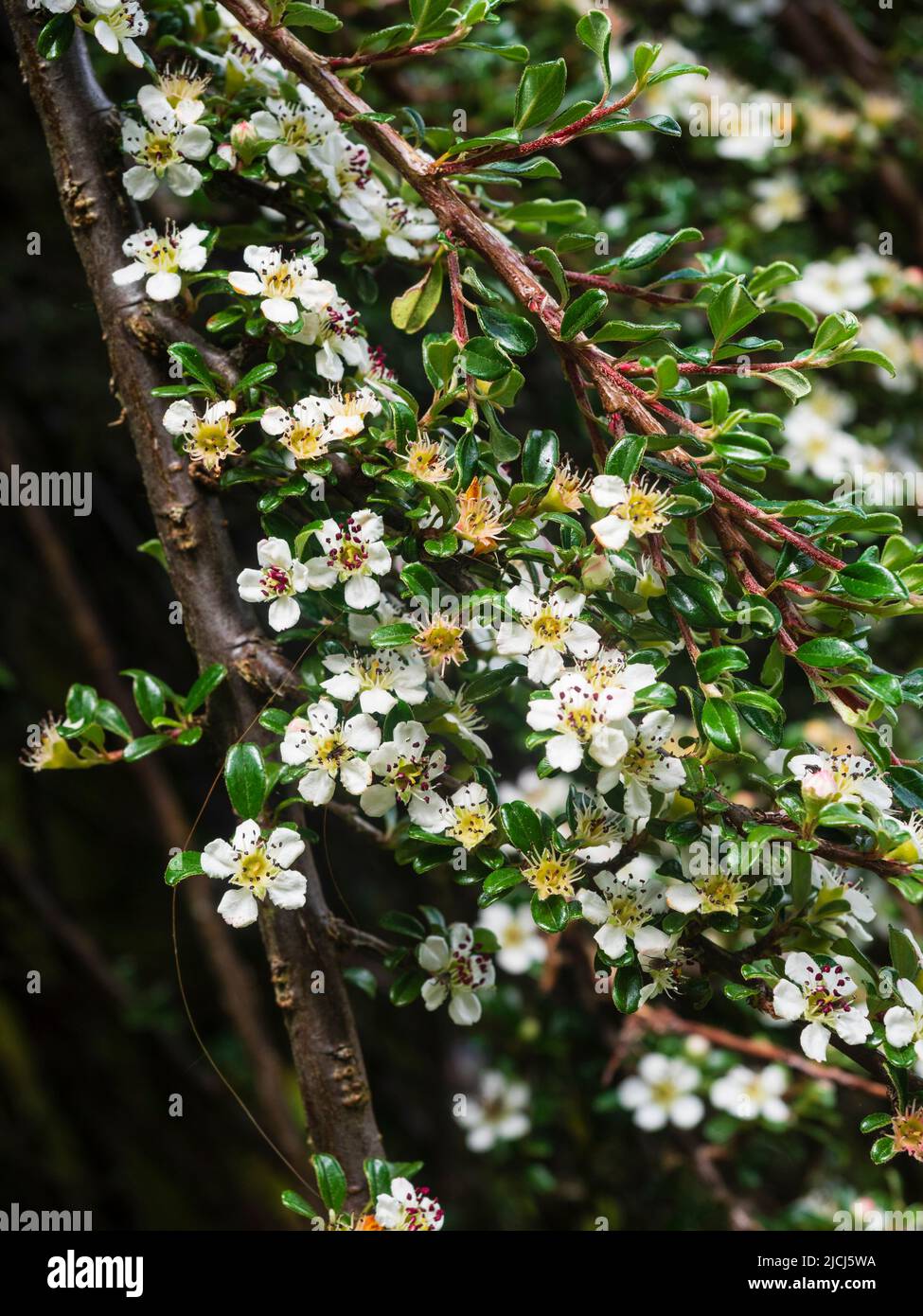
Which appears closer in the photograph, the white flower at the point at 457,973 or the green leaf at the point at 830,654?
the green leaf at the point at 830,654

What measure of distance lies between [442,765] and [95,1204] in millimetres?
1727

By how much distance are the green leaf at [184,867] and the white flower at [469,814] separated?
0.60 feet

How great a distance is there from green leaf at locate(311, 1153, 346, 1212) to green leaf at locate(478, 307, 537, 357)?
0.63m

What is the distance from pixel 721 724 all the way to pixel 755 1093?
86 cm

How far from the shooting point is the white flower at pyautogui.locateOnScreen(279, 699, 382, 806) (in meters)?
0.75

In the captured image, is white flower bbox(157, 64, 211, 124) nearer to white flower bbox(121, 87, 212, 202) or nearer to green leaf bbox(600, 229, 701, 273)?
white flower bbox(121, 87, 212, 202)

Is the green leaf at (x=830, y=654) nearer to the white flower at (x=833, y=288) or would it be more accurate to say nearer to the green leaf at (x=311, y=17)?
the green leaf at (x=311, y=17)

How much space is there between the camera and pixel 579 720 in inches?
27.3

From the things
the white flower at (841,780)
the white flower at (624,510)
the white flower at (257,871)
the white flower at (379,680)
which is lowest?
the white flower at (257,871)

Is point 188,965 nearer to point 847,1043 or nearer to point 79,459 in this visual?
point 79,459

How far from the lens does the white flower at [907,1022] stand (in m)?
0.73

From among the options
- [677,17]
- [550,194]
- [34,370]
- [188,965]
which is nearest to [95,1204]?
[188,965]

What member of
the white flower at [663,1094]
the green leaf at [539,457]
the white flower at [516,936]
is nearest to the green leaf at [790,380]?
the green leaf at [539,457]

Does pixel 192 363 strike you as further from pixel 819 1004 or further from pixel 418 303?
pixel 819 1004
